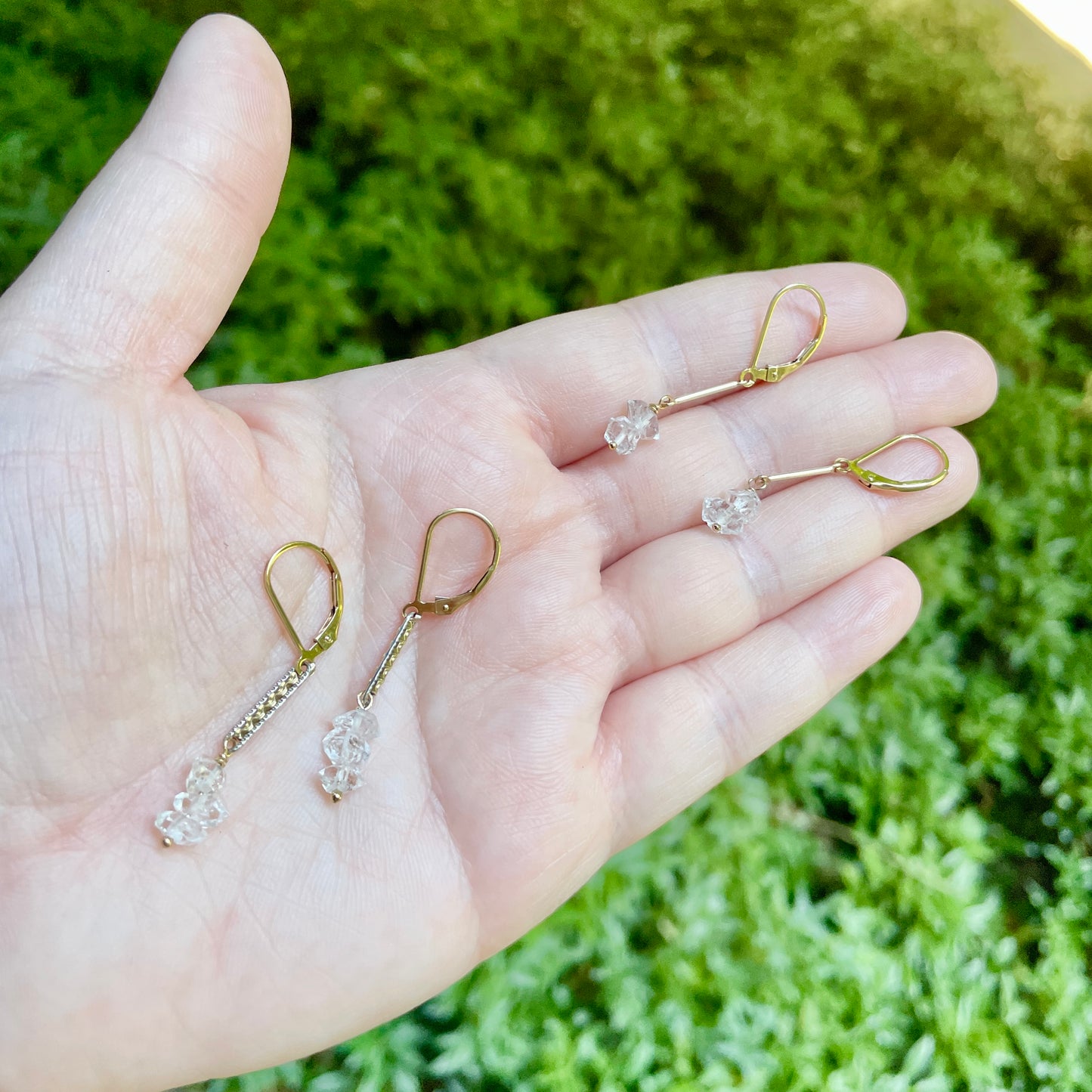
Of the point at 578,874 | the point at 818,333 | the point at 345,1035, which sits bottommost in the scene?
the point at 345,1035

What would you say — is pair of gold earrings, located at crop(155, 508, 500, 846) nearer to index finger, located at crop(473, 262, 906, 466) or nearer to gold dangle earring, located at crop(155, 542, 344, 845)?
gold dangle earring, located at crop(155, 542, 344, 845)

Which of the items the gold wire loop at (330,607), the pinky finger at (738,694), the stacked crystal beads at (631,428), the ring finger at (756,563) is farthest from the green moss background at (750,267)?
the gold wire loop at (330,607)

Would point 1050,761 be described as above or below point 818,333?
below

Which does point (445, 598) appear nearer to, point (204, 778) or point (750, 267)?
point (204, 778)

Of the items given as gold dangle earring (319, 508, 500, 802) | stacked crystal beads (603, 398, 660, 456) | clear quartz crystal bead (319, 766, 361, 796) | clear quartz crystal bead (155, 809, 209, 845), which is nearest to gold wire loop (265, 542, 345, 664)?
gold dangle earring (319, 508, 500, 802)

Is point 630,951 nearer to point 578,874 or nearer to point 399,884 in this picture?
point 578,874

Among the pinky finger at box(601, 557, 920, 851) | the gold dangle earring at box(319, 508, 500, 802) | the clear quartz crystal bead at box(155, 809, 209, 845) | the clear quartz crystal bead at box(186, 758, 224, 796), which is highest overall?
the pinky finger at box(601, 557, 920, 851)

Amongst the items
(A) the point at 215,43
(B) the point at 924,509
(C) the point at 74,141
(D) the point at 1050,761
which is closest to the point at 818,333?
(B) the point at 924,509
